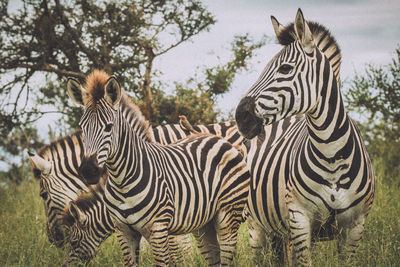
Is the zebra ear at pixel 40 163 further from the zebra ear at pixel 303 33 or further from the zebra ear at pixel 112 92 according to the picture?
the zebra ear at pixel 303 33

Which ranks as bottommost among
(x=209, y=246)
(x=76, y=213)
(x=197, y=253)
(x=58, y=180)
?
(x=197, y=253)

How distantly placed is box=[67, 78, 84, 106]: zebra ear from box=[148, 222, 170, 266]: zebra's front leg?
1.50 meters

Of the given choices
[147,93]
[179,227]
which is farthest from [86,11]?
[179,227]

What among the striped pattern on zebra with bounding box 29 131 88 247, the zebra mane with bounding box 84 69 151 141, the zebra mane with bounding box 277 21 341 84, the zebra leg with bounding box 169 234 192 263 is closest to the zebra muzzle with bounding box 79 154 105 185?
the zebra mane with bounding box 84 69 151 141

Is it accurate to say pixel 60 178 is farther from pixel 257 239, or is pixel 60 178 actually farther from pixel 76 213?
pixel 257 239

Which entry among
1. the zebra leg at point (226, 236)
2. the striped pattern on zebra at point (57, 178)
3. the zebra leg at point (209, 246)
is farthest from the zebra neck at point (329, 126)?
the striped pattern on zebra at point (57, 178)

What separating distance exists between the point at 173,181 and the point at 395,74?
29.2 ft

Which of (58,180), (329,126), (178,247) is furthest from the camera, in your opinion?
(58,180)

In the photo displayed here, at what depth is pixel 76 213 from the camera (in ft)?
16.4

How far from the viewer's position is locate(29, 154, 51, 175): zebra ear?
19.8 feet

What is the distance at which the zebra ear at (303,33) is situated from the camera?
149 inches

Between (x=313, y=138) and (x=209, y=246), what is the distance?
6.83ft

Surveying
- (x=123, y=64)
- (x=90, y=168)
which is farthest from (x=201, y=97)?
(x=90, y=168)

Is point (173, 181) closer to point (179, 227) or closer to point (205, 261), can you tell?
point (179, 227)
